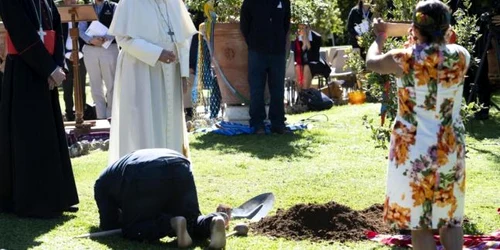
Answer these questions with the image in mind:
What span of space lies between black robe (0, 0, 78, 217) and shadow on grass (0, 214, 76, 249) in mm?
86

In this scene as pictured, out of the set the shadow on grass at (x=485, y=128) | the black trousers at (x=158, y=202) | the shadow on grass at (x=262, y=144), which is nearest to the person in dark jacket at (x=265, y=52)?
the shadow on grass at (x=262, y=144)

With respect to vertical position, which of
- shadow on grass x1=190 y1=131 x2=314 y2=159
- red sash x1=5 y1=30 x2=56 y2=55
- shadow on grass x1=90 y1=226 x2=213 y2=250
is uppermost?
red sash x1=5 y1=30 x2=56 y2=55

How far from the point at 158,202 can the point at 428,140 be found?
201cm

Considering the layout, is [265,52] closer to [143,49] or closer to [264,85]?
[264,85]

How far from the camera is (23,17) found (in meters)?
6.94

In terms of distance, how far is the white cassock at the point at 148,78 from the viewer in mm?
7770

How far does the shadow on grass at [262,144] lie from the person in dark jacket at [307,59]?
14.7 ft

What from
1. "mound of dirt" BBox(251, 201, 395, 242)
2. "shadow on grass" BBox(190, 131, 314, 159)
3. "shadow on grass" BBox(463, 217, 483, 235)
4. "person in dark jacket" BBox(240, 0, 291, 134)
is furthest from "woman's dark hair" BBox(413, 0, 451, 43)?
"person in dark jacket" BBox(240, 0, 291, 134)

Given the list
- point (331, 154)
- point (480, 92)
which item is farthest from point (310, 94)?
point (331, 154)

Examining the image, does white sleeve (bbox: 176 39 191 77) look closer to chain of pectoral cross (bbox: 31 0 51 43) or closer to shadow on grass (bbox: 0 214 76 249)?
chain of pectoral cross (bbox: 31 0 51 43)

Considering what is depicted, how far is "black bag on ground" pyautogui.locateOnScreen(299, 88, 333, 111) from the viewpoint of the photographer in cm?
1487

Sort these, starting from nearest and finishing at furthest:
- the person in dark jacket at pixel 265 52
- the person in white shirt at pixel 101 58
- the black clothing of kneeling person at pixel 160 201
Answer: the black clothing of kneeling person at pixel 160 201 → the person in dark jacket at pixel 265 52 → the person in white shirt at pixel 101 58

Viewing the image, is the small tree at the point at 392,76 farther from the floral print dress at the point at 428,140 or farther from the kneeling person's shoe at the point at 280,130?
the kneeling person's shoe at the point at 280,130

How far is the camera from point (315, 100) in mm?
14875
